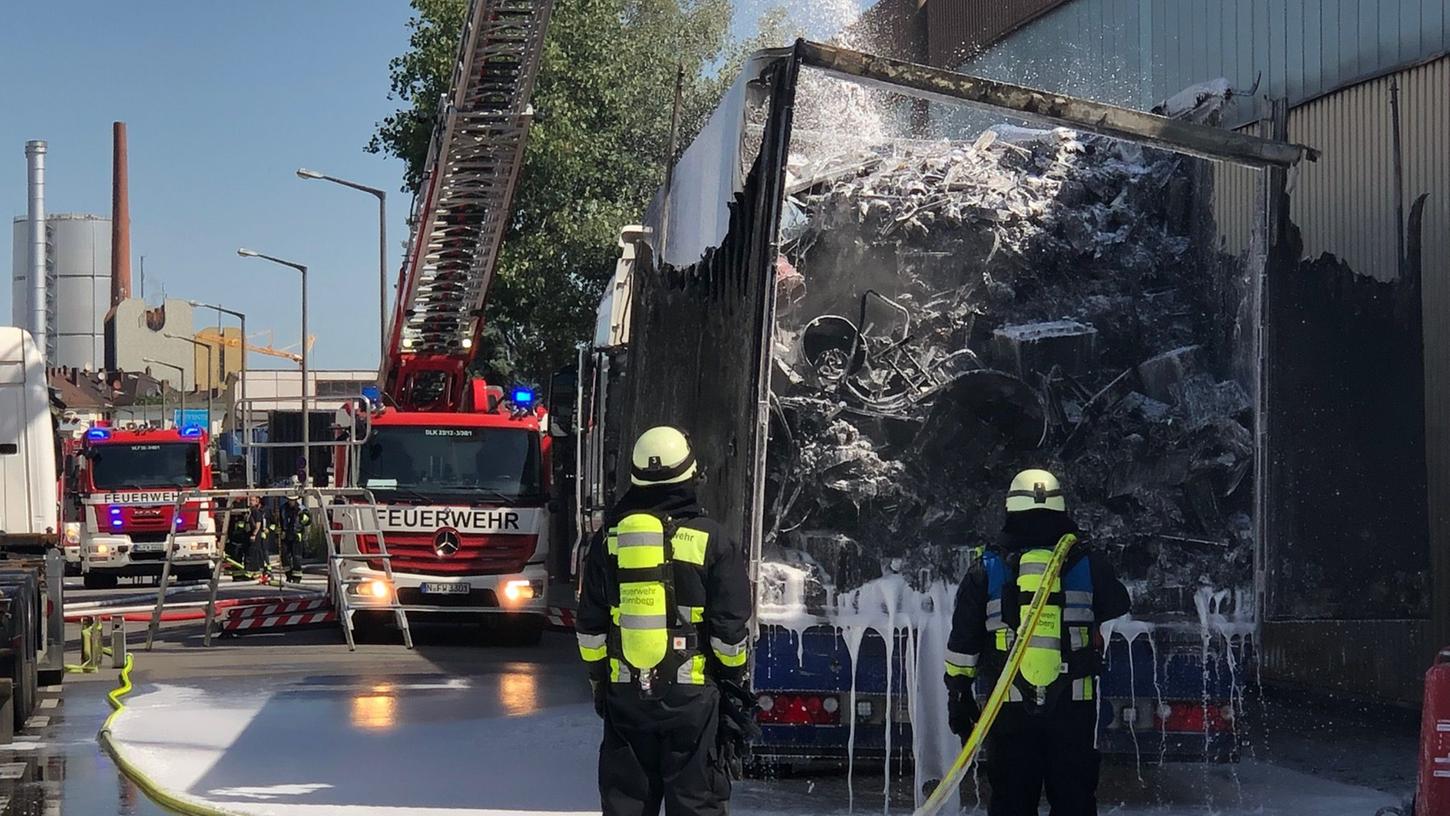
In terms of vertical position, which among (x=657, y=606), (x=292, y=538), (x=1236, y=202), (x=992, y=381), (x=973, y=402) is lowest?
(x=292, y=538)

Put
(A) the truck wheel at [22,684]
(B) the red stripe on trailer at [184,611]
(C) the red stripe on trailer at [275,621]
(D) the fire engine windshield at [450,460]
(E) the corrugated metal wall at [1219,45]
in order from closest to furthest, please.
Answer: (A) the truck wheel at [22,684], (E) the corrugated metal wall at [1219,45], (D) the fire engine windshield at [450,460], (C) the red stripe on trailer at [275,621], (B) the red stripe on trailer at [184,611]

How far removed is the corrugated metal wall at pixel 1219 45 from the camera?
13203 mm

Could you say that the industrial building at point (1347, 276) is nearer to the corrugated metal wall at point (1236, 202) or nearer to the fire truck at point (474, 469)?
the corrugated metal wall at point (1236, 202)

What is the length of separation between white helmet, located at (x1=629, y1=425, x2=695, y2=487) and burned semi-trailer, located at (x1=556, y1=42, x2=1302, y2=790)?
1651mm

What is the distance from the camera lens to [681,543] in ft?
23.0

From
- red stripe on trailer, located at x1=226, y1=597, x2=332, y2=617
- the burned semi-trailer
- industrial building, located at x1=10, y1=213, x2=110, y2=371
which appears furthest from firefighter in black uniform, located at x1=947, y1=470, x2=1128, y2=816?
industrial building, located at x1=10, y1=213, x2=110, y2=371

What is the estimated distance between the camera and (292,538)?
32.1 metres

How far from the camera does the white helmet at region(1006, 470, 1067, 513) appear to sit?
7.85 meters

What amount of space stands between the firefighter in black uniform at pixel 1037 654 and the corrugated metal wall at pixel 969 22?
41.3 ft

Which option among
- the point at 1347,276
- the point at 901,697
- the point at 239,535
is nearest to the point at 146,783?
the point at 901,697

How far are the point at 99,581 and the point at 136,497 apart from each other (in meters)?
1.99

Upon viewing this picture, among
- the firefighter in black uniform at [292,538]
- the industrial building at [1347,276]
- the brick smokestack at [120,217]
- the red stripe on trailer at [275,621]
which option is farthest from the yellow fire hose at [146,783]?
the brick smokestack at [120,217]

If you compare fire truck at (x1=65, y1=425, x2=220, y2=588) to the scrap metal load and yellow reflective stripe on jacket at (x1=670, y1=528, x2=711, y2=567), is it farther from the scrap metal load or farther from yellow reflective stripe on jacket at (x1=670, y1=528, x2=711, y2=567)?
yellow reflective stripe on jacket at (x1=670, y1=528, x2=711, y2=567)

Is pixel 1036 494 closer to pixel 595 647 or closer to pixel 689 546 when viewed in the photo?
pixel 689 546
